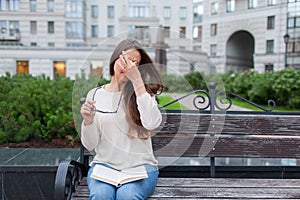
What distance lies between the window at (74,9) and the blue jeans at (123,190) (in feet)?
99.5

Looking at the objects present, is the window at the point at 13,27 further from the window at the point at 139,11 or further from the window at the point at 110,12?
the window at the point at 139,11

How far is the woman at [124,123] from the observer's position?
2178 mm

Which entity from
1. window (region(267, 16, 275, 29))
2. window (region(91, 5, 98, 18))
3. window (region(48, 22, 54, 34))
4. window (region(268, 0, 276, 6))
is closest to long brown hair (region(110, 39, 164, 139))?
window (region(268, 0, 276, 6))

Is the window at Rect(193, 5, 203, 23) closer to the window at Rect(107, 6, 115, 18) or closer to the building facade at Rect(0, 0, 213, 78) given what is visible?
the building facade at Rect(0, 0, 213, 78)

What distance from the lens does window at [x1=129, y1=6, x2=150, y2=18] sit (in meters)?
26.3

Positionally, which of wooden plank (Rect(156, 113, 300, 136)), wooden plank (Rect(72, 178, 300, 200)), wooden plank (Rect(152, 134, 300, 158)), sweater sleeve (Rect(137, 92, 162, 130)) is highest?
sweater sleeve (Rect(137, 92, 162, 130))

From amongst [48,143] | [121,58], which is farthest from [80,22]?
[121,58]

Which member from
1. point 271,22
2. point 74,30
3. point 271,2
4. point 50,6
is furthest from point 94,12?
point 271,22

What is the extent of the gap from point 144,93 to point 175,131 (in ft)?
3.17

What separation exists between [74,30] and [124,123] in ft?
101

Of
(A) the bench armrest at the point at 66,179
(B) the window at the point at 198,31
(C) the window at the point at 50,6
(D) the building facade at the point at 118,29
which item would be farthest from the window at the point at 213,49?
(A) the bench armrest at the point at 66,179

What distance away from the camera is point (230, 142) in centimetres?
291

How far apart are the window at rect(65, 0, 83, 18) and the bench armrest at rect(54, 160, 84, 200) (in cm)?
3001

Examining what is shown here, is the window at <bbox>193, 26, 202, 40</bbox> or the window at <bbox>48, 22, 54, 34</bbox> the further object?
the window at <bbox>193, 26, 202, 40</bbox>
